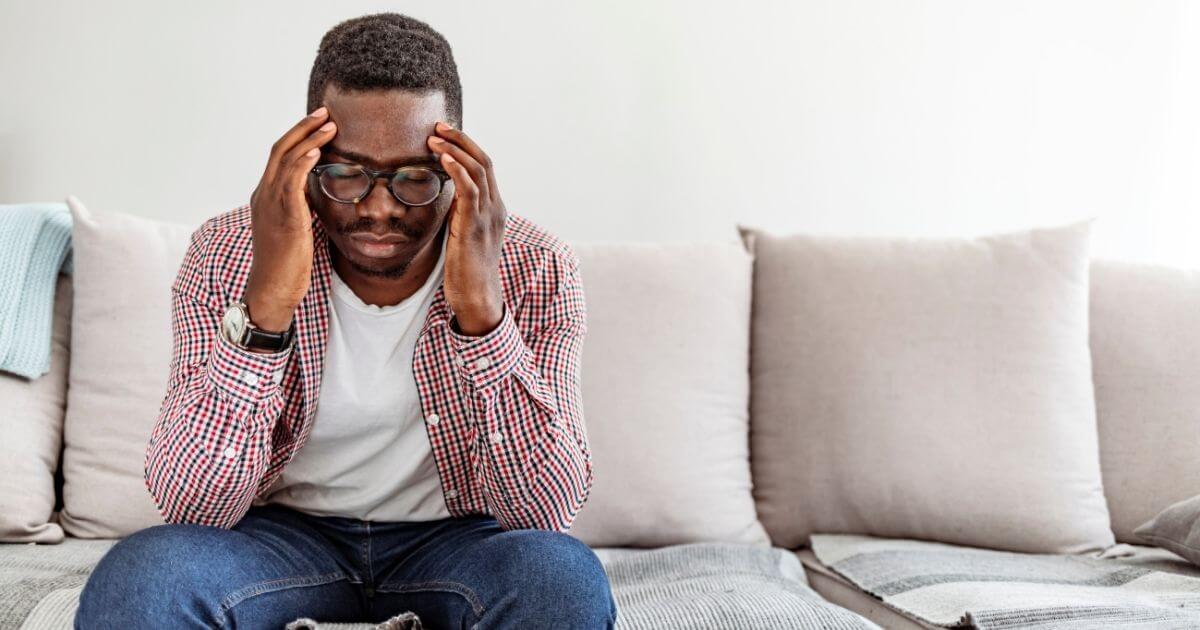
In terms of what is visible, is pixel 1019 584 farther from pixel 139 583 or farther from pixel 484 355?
pixel 139 583

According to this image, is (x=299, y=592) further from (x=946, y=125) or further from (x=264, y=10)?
(x=946, y=125)

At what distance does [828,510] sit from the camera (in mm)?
1925

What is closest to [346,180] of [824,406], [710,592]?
[710,592]

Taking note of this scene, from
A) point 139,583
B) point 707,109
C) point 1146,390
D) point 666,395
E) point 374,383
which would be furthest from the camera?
point 707,109

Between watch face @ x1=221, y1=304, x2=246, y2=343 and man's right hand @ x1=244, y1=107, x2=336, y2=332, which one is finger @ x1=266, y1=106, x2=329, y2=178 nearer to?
man's right hand @ x1=244, y1=107, x2=336, y2=332

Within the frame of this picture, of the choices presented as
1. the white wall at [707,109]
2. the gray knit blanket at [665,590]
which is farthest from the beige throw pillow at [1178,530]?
the white wall at [707,109]

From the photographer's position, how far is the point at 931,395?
1.94 metres

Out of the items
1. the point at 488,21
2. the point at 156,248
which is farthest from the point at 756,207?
the point at 156,248

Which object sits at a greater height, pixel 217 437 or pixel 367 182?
pixel 367 182

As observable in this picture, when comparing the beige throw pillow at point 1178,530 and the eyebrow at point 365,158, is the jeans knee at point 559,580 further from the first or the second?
the beige throw pillow at point 1178,530

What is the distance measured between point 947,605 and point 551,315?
0.65 meters

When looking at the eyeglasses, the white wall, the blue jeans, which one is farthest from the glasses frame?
the white wall

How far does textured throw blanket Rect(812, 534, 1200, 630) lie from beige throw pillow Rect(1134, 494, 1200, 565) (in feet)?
0.11

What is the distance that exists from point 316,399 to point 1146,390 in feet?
4.94
